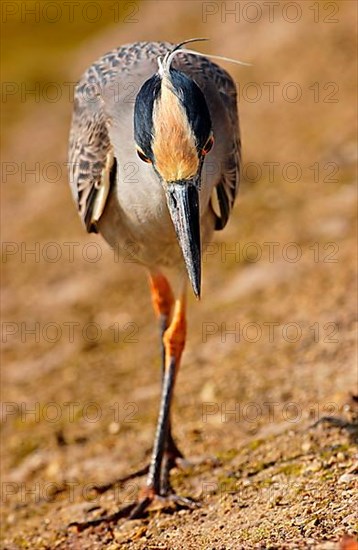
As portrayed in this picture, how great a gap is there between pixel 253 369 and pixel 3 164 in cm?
914

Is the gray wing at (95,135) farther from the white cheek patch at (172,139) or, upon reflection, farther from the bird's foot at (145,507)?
the bird's foot at (145,507)

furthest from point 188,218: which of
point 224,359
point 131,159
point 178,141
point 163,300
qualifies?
point 224,359

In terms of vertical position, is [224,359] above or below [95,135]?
below

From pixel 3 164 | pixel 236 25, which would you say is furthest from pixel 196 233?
pixel 236 25

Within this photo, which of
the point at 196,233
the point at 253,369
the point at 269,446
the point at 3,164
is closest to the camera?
the point at 196,233

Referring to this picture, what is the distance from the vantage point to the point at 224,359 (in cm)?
897

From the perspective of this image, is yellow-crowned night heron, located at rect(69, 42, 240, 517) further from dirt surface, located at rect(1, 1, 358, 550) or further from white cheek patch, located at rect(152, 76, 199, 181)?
dirt surface, located at rect(1, 1, 358, 550)

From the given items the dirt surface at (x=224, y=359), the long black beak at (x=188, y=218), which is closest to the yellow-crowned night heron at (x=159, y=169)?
the long black beak at (x=188, y=218)

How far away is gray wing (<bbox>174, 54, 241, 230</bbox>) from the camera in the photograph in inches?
282

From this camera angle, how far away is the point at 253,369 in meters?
8.59

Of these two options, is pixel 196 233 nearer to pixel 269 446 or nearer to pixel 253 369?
pixel 269 446

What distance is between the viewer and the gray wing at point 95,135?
7.02 meters

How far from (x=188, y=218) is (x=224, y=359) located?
137 inches

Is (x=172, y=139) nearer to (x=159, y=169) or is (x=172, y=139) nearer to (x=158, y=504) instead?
(x=159, y=169)
